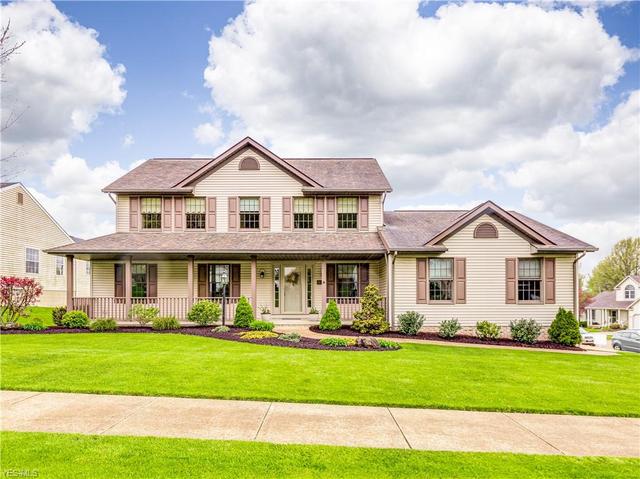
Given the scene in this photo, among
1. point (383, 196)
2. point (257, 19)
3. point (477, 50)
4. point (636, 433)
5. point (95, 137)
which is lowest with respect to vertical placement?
point (636, 433)

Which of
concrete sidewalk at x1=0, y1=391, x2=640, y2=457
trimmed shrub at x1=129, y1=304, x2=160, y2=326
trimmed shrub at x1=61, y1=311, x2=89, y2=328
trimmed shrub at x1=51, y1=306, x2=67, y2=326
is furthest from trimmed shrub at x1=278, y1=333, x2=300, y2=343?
trimmed shrub at x1=51, y1=306, x2=67, y2=326

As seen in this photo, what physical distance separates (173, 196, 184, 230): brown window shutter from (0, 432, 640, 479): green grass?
15.5m

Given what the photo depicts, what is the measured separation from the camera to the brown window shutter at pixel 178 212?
20094 millimetres

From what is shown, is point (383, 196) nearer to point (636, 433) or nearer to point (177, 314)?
point (177, 314)

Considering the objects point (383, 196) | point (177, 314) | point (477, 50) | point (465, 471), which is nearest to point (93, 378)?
point (465, 471)

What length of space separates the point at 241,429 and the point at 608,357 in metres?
13.4

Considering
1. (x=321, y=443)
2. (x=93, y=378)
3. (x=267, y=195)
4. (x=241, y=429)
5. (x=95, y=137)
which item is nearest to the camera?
(x=321, y=443)

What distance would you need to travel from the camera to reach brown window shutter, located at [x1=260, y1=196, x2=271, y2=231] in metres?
20.0

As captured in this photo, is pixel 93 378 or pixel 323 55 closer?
pixel 93 378

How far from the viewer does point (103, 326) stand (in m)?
15.7

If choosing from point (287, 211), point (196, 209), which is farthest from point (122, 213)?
point (287, 211)

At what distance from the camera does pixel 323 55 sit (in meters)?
18.0

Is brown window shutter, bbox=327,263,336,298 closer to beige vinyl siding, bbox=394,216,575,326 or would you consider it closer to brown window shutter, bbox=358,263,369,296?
brown window shutter, bbox=358,263,369,296

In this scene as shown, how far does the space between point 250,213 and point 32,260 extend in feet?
53.6
